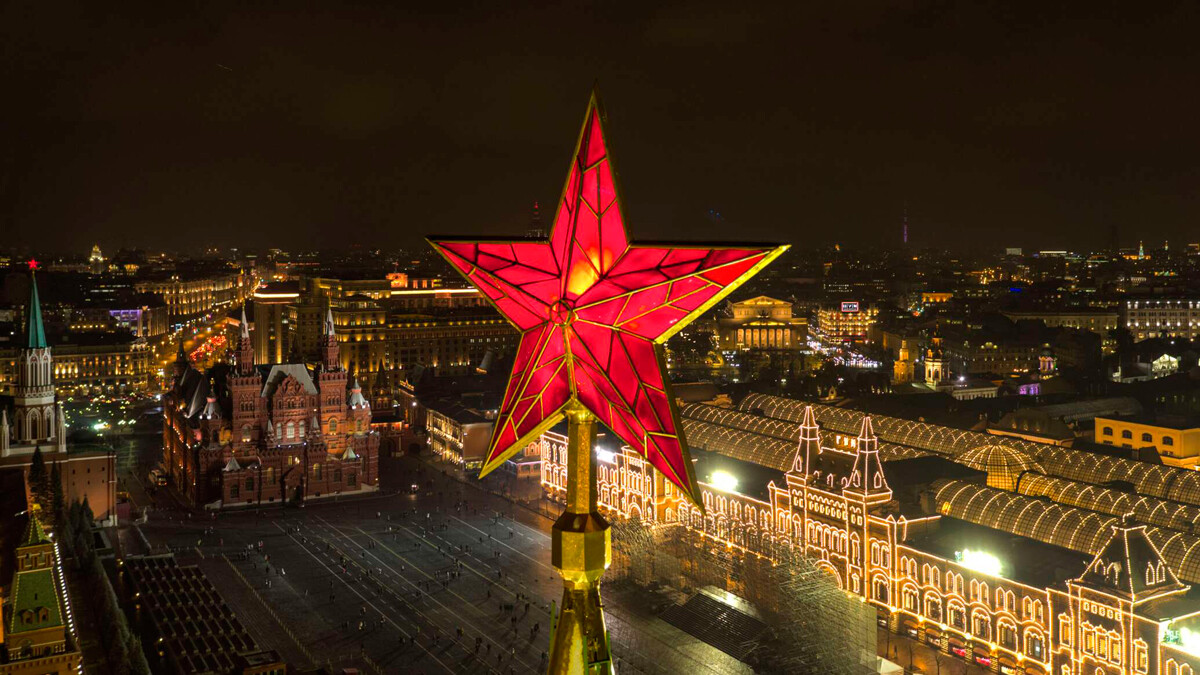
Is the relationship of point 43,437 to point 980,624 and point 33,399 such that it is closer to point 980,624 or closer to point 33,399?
point 33,399

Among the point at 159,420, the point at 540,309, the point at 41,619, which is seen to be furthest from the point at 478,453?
the point at 540,309

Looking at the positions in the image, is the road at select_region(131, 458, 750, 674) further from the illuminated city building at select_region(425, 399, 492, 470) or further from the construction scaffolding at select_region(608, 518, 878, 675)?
the illuminated city building at select_region(425, 399, 492, 470)

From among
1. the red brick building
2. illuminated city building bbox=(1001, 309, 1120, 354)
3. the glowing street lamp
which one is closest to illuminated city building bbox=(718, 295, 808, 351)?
illuminated city building bbox=(1001, 309, 1120, 354)

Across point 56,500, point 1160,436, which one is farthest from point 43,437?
point 1160,436

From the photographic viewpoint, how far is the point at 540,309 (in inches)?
418

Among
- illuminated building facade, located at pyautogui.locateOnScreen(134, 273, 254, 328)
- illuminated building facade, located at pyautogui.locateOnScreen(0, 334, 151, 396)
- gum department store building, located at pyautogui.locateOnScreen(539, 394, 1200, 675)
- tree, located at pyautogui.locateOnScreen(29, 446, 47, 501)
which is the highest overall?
illuminated building facade, located at pyautogui.locateOnScreen(134, 273, 254, 328)

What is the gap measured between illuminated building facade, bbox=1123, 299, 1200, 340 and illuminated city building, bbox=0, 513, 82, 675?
130m

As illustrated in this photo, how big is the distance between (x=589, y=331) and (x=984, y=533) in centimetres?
3966

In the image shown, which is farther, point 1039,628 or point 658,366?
point 1039,628

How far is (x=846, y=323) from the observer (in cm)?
16375

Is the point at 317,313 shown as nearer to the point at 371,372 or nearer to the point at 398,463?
the point at 371,372

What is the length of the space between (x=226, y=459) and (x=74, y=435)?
16152mm

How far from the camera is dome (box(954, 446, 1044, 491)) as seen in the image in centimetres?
5653

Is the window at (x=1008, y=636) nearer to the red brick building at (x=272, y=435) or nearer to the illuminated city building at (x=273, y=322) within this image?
the red brick building at (x=272, y=435)
